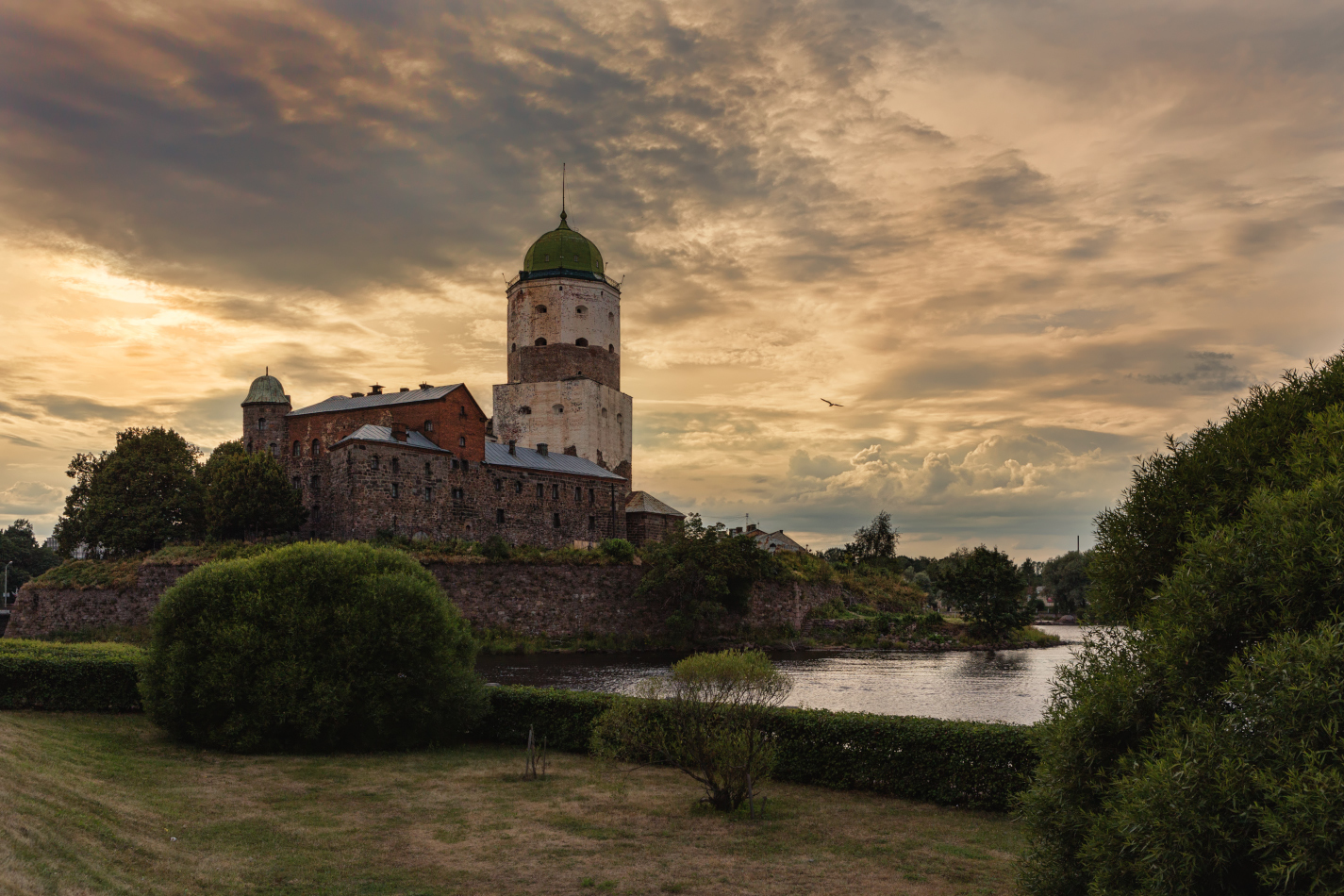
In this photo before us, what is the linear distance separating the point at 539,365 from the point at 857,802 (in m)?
66.0

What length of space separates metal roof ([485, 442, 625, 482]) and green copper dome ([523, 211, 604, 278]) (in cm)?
1675

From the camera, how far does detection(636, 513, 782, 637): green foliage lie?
57.5m

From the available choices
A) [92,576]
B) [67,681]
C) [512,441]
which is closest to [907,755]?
[67,681]

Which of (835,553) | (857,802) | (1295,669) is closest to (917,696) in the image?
(857,802)

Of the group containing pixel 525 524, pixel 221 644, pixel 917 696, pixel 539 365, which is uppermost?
pixel 539 365

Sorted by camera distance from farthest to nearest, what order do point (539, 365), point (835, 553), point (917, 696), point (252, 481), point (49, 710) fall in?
point (835, 553), point (539, 365), point (252, 481), point (917, 696), point (49, 710)

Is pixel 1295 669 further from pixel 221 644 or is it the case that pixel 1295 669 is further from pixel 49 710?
pixel 49 710

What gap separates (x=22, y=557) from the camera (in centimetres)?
9794

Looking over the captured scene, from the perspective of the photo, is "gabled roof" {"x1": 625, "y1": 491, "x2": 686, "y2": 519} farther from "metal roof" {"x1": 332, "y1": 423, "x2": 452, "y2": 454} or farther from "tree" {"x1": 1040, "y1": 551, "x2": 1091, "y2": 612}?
"tree" {"x1": 1040, "y1": 551, "x2": 1091, "y2": 612}

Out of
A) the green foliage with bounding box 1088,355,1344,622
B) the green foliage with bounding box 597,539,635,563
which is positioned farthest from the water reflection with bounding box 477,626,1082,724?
the green foliage with bounding box 1088,355,1344,622

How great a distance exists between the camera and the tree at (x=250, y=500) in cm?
5081

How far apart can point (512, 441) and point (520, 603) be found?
18.1m

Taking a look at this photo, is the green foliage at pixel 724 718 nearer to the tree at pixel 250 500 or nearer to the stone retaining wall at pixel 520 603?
the stone retaining wall at pixel 520 603

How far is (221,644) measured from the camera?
21.1 m
